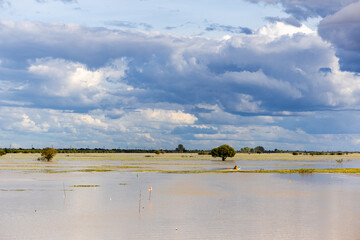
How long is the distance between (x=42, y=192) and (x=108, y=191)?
25.0 feet

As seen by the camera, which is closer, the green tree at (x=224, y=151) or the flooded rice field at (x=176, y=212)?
the flooded rice field at (x=176, y=212)

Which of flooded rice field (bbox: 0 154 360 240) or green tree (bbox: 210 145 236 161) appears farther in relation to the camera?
green tree (bbox: 210 145 236 161)

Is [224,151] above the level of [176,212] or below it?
above

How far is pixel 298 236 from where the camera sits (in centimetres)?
2733

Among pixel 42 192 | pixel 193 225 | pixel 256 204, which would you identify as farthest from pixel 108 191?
pixel 193 225

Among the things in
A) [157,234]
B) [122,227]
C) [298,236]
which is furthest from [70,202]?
[298,236]

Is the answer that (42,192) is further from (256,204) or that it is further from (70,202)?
(256,204)

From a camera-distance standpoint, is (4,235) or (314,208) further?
(314,208)

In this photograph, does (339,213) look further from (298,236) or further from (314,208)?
(298,236)

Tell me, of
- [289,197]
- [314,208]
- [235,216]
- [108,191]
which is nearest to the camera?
[235,216]

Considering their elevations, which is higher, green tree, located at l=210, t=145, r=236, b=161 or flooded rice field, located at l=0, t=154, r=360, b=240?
green tree, located at l=210, t=145, r=236, b=161

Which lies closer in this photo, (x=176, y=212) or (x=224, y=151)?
(x=176, y=212)

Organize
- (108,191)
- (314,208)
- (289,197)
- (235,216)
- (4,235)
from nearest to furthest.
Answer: (4,235) → (235,216) → (314,208) → (289,197) → (108,191)

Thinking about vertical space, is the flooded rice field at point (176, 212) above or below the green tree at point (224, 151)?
below
